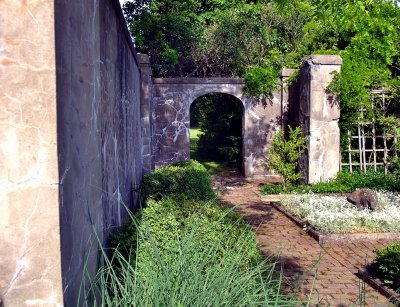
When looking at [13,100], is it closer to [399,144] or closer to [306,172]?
[306,172]

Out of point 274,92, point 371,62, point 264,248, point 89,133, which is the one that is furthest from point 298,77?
point 89,133

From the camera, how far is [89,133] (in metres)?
2.45

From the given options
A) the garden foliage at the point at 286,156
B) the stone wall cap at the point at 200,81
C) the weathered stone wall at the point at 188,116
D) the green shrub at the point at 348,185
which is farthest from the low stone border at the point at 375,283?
the stone wall cap at the point at 200,81

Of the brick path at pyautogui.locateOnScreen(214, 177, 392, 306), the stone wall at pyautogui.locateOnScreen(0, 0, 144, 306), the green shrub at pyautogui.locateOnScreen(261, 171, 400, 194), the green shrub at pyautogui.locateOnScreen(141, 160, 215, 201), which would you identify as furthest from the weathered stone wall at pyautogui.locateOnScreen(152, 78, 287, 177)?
the stone wall at pyautogui.locateOnScreen(0, 0, 144, 306)

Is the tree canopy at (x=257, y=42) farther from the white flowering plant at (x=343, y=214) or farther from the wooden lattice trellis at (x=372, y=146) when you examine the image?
the white flowering plant at (x=343, y=214)

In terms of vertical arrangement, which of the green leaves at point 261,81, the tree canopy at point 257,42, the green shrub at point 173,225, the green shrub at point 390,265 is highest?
the tree canopy at point 257,42

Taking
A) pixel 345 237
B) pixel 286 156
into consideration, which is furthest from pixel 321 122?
pixel 345 237

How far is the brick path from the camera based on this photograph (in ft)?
13.9

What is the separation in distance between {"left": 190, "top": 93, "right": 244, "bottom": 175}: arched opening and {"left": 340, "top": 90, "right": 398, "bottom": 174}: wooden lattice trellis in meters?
3.57

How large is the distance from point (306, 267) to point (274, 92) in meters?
8.46

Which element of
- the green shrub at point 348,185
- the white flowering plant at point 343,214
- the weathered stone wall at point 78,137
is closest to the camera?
the weathered stone wall at point 78,137

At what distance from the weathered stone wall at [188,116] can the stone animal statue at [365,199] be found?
554 cm

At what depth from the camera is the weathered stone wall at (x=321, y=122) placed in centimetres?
1066

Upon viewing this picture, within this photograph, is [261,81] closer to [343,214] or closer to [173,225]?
[343,214]
